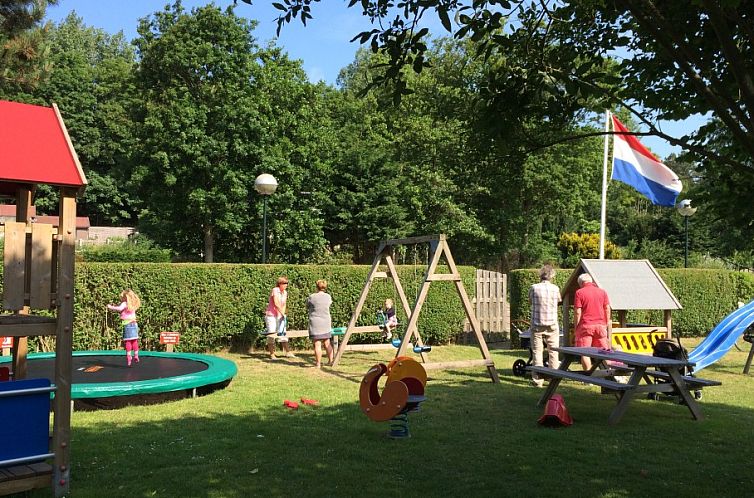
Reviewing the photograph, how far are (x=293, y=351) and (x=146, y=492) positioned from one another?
31.4 feet

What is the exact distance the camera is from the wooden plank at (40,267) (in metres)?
5.00

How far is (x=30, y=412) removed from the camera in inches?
185

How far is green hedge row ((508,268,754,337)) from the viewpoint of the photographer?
729 inches

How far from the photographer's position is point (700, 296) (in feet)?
62.5

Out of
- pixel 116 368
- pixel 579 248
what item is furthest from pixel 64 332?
pixel 579 248

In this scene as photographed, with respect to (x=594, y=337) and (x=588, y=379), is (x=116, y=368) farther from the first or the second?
(x=594, y=337)

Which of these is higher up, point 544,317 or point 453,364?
point 544,317

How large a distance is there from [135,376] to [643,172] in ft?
38.3

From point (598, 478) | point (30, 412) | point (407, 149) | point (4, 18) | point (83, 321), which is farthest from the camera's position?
point (407, 149)

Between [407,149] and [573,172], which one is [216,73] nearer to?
[407,149]

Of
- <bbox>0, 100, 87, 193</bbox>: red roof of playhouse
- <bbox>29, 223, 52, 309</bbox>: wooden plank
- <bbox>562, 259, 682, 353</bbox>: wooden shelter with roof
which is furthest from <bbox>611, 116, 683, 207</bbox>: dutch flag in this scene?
<bbox>29, 223, 52, 309</bbox>: wooden plank

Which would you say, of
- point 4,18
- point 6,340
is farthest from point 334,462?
point 4,18

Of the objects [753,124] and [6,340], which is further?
[6,340]

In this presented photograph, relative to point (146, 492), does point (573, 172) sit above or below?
above
